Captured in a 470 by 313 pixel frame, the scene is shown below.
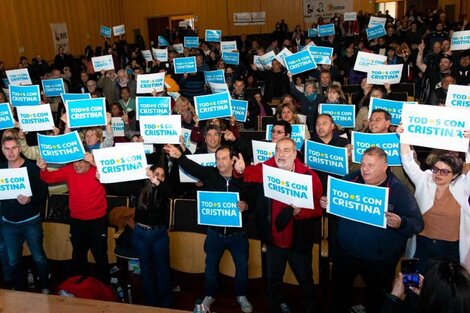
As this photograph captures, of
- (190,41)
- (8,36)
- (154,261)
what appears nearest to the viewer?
(154,261)

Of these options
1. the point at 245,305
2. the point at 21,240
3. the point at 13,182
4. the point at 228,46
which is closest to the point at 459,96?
the point at 245,305

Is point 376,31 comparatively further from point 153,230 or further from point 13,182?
point 13,182

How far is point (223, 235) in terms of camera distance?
463cm

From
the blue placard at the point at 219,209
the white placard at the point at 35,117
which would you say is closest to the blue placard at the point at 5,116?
the white placard at the point at 35,117

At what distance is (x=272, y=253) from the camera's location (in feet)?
14.4

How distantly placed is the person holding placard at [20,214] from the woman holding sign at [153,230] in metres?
1.20

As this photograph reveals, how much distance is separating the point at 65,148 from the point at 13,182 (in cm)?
64

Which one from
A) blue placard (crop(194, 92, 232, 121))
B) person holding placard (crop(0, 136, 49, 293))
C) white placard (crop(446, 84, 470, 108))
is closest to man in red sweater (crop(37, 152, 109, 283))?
person holding placard (crop(0, 136, 49, 293))

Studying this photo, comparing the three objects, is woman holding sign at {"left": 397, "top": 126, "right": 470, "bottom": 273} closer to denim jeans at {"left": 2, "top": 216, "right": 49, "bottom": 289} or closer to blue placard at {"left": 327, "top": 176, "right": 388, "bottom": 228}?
blue placard at {"left": 327, "top": 176, "right": 388, "bottom": 228}

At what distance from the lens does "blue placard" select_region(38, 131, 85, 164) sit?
16.7 ft

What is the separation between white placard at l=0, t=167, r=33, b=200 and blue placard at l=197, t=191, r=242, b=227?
6.09ft

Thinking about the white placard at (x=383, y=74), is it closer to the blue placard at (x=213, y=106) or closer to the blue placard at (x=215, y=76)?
the blue placard at (x=213, y=106)

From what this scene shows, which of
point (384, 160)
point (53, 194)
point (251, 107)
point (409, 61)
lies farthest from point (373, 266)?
point (409, 61)

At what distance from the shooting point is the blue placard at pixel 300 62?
8438mm
